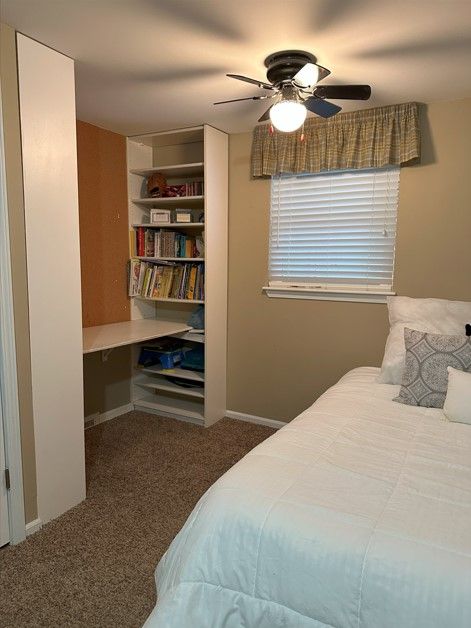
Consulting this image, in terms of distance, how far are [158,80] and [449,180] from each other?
1846 mm

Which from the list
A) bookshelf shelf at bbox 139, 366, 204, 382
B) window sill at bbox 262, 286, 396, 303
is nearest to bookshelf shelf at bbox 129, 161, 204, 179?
window sill at bbox 262, 286, 396, 303

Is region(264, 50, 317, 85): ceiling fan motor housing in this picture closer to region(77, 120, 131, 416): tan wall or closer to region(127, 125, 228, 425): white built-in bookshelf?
region(127, 125, 228, 425): white built-in bookshelf

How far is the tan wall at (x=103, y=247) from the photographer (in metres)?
3.23

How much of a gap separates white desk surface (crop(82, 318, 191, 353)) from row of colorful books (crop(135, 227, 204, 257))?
584 mm

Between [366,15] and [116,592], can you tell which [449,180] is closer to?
[366,15]

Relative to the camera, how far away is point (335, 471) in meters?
1.36

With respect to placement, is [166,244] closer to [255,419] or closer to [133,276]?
[133,276]

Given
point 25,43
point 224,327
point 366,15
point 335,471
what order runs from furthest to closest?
point 224,327, point 25,43, point 366,15, point 335,471

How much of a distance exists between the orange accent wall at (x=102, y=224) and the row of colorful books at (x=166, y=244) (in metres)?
0.13

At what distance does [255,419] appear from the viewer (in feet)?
11.7

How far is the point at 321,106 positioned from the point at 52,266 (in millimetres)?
1530

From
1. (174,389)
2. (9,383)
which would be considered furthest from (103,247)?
(9,383)

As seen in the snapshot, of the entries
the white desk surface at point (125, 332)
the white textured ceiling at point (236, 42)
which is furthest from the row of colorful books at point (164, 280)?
the white textured ceiling at point (236, 42)

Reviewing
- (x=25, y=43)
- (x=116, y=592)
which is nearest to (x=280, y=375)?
(x=116, y=592)
